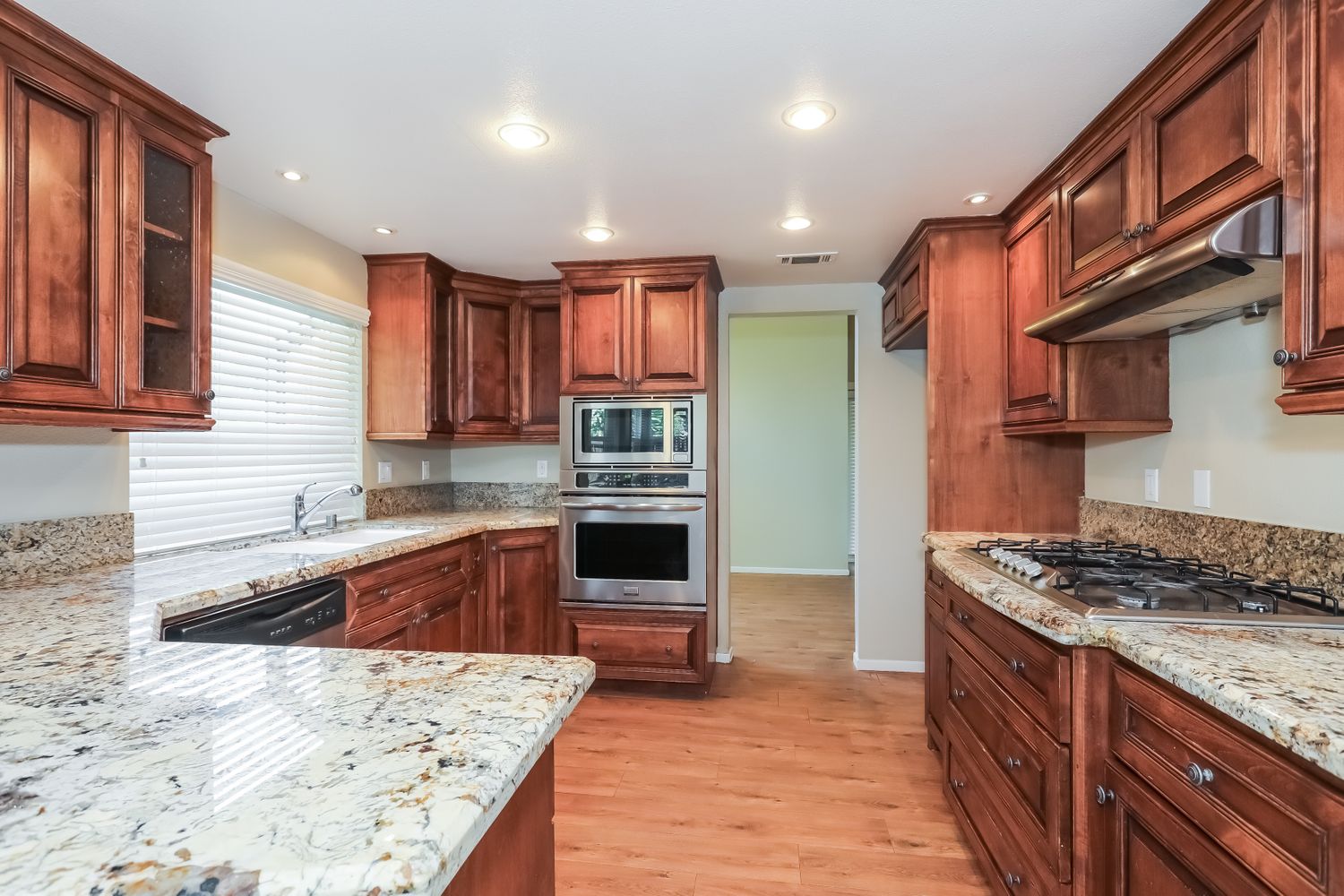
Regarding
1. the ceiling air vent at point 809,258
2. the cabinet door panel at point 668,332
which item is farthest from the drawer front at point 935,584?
the ceiling air vent at point 809,258

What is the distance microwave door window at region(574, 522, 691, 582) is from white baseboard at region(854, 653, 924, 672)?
4.29 ft

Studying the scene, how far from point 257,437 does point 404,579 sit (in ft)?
3.00

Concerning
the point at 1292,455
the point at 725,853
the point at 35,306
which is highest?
the point at 35,306

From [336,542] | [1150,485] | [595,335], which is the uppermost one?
[595,335]

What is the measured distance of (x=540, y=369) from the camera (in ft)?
12.5

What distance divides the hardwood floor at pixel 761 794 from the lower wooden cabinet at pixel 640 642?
153mm

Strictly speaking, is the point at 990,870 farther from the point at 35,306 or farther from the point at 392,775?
the point at 35,306

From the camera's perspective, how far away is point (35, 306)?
1489mm

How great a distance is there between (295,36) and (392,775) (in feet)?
5.63

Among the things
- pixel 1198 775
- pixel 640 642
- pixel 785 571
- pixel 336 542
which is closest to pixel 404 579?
pixel 336 542

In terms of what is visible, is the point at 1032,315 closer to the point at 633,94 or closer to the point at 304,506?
the point at 633,94

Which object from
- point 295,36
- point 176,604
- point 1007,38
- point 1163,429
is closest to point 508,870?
point 176,604

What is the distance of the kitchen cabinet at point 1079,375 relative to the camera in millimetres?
2115

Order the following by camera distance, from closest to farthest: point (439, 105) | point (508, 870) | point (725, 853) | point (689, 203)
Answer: point (508, 870), point (439, 105), point (725, 853), point (689, 203)
